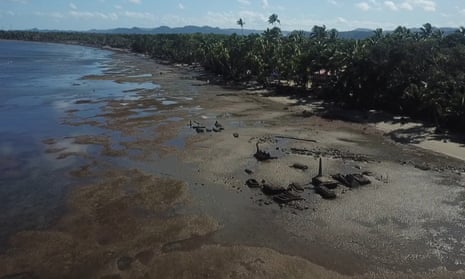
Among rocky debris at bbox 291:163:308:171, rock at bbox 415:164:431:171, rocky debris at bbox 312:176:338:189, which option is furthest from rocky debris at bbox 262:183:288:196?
rock at bbox 415:164:431:171

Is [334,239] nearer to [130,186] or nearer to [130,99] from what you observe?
[130,186]

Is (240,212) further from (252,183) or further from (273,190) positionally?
(252,183)

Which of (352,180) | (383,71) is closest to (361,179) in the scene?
(352,180)

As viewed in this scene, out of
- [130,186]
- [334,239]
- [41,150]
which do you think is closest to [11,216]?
[130,186]

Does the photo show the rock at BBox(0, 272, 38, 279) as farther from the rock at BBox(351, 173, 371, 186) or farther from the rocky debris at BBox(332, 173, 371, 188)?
the rock at BBox(351, 173, 371, 186)

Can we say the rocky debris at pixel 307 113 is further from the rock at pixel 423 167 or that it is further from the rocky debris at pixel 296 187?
the rocky debris at pixel 296 187
